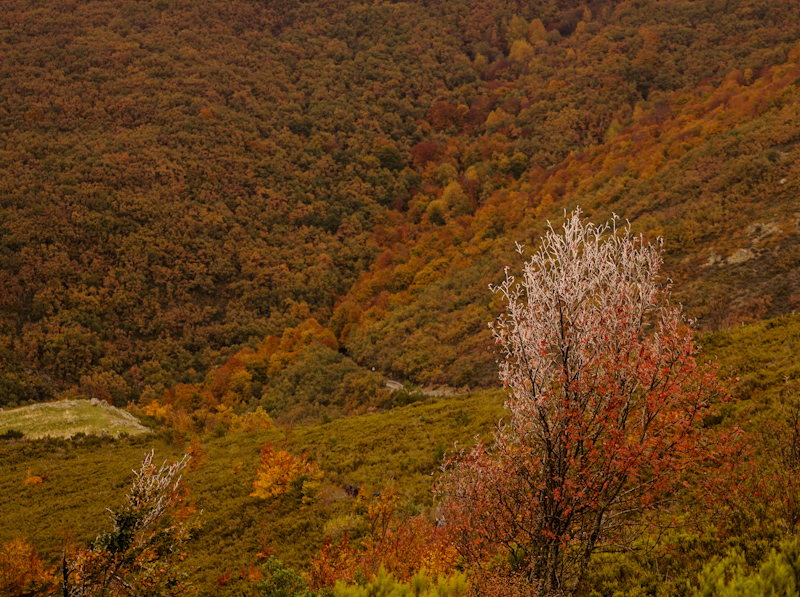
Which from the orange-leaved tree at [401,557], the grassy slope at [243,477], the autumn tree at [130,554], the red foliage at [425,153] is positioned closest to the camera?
the autumn tree at [130,554]

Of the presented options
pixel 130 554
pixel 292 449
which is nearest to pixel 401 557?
pixel 130 554

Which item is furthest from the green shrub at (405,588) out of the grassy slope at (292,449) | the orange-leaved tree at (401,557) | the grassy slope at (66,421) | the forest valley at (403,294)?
the grassy slope at (66,421)

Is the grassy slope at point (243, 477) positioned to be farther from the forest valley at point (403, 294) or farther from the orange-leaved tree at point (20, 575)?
the orange-leaved tree at point (20, 575)

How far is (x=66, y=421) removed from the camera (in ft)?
73.6

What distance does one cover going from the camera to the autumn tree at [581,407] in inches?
219

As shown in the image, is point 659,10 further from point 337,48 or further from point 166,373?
point 166,373

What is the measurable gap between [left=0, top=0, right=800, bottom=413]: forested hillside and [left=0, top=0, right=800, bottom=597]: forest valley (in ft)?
1.42

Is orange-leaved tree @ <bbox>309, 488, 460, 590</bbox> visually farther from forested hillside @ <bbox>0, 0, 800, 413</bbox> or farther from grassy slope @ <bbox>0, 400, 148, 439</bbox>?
grassy slope @ <bbox>0, 400, 148, 439</bbox>

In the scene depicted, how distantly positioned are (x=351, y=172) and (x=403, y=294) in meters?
37.7

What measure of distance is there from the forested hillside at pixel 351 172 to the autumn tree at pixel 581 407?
49.2 feet

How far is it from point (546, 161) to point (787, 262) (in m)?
57.6

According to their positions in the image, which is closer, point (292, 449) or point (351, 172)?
point (292, 449)

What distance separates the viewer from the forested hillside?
1367 inches

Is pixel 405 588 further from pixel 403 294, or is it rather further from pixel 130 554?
pixel 403 294
